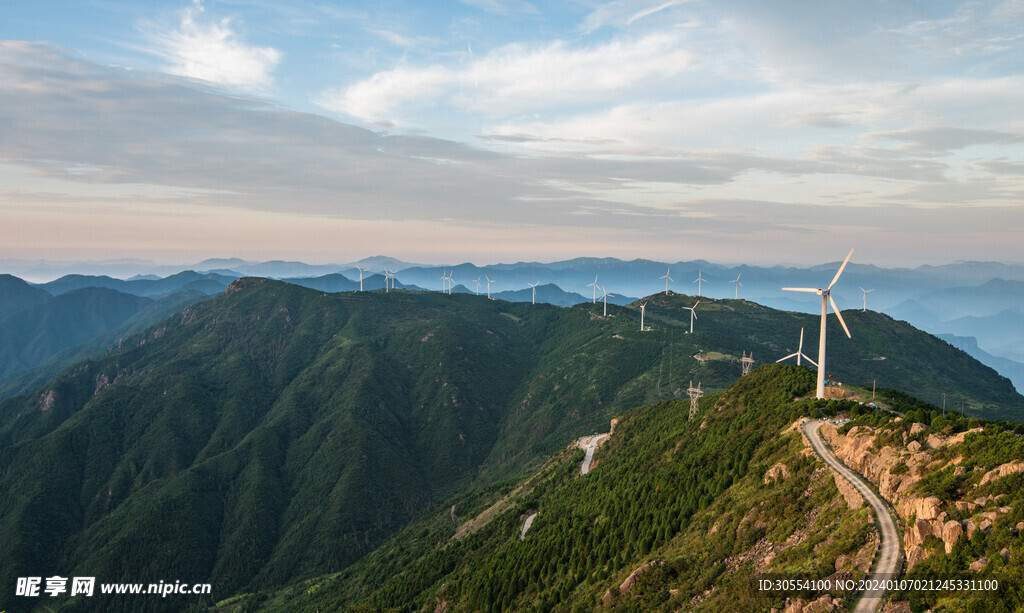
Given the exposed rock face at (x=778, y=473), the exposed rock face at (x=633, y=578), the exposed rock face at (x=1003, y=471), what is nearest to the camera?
the exposed rock face at (x=1003, y=471)

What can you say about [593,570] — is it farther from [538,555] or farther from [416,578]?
[416,578]

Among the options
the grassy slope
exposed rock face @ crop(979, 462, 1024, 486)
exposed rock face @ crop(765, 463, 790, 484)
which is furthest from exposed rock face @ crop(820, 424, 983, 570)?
exposed rock face @ crop(765, 463, 790, 484)

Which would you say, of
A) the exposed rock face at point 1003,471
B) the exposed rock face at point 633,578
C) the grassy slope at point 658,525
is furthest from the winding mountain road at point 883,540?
the exposed rock face at point 633,578

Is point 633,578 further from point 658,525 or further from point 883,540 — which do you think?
point 883,540

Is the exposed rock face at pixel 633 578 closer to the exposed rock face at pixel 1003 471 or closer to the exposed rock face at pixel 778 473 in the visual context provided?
the exposed rock face at pixel 778 473

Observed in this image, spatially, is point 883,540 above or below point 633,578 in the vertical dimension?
above

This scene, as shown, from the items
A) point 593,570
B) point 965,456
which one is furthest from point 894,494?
point 593,570

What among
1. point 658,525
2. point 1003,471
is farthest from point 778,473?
point 1003,471

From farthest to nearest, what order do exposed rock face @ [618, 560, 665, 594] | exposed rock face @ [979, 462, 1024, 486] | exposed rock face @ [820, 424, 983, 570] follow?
exposed rock face @ [618, 560, 665, 594]
exposed rock face @ [979, 462, 1024, 486]
exposed rock face @ [820, 424, 983, 570]

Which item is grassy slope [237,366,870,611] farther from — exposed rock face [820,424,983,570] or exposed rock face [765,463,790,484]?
exposed rock face [820,424,983,570]
